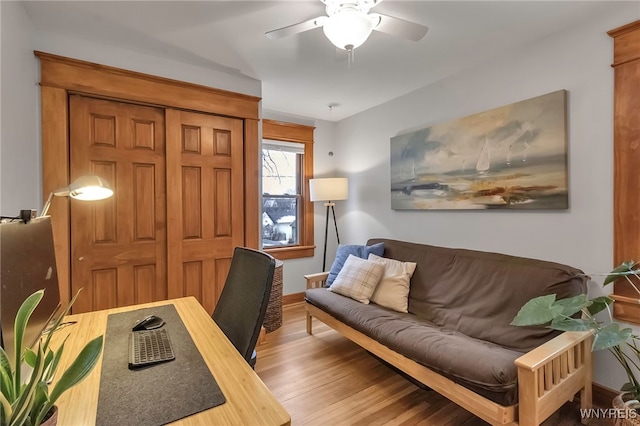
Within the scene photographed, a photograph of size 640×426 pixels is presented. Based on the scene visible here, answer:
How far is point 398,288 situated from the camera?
2523 mm

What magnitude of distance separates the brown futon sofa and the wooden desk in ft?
3.84

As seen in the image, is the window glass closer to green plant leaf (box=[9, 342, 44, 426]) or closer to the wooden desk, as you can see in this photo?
the wooden desk

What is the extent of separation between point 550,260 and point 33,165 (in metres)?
3.54

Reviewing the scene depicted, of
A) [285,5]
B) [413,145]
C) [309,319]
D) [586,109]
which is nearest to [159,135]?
[285,5]

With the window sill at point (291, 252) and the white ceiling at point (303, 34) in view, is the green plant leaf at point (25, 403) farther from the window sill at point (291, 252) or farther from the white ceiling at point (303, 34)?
the window sill at point (291, 252)

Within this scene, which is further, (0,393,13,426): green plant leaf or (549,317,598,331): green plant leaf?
(549,317,598,331): green plant leaf

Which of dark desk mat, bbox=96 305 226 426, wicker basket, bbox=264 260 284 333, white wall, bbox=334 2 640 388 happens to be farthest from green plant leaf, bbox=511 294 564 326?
wicker basket, bbox=264 260 284 333

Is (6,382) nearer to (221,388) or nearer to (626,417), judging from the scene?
(221,388)

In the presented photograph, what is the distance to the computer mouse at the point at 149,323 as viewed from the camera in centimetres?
133

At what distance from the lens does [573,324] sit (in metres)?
1.48

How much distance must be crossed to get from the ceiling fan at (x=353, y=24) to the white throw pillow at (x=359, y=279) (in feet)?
5.87

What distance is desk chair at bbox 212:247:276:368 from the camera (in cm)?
118

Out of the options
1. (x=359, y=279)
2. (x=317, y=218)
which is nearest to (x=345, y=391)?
(x=359, y=279)

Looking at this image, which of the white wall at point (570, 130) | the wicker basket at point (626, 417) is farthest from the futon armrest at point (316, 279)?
the wicker basket at point (626, 417)
